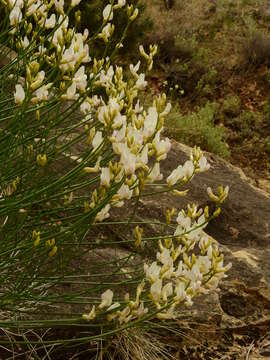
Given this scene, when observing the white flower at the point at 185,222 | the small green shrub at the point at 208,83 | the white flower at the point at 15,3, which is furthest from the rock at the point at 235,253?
the small green shrub at the point at 208,83

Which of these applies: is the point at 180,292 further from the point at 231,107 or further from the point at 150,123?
the point at 231,107

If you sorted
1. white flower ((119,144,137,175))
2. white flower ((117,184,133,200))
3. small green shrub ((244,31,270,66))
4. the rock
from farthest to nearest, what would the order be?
small green shrub ((244,31,270,66)) → the rock → white flower ((117,184,133,200)) → white flower ((119,144,137,175))

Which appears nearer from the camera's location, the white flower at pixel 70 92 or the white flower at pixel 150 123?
the white flower at pixel 150 123

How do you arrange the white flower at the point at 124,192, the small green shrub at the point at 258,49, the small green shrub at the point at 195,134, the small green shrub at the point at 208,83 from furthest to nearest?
the small green shrub at the point at 258,49 → the small green shrub at the point at 208,83 → the small green shrub at the point at 195,134 → the white flower at the point at 124,192

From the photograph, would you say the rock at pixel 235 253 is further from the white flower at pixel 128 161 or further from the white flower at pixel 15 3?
the white flower at pixel 15 3

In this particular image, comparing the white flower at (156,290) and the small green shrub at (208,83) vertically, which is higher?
the white flower at (156,290)

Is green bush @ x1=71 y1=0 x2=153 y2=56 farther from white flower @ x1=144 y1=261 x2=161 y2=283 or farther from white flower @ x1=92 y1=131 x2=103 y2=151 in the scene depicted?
white flower @ x1=144 y1=261 x2=161 y2=283

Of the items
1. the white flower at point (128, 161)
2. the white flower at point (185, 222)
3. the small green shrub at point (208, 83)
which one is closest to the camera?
the white flower at point (128, 161)

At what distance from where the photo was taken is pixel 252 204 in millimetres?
3475

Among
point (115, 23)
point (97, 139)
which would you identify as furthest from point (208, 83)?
point (97, 139)

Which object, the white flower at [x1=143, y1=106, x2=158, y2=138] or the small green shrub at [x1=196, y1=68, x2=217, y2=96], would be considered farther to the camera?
the small green shrub at [x1=196, y1=68, x2=217, y2=96]

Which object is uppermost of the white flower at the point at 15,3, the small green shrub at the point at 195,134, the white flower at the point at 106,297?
the white flower at the point at 15,3

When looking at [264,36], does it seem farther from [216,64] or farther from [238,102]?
[238,102]

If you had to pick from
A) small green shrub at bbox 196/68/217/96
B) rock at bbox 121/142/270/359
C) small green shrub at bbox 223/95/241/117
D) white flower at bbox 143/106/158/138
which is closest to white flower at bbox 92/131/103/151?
white flower at bbox 143/106/158/138
